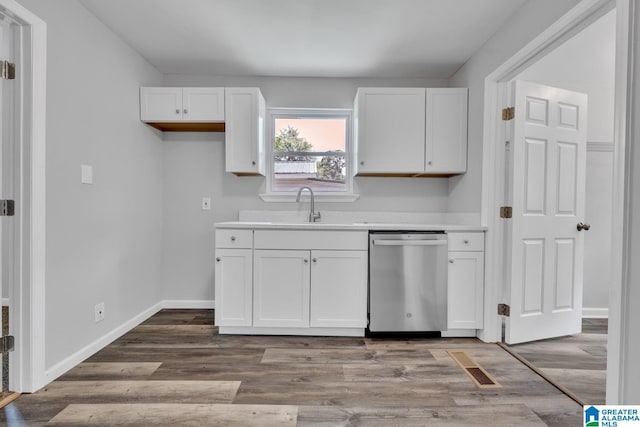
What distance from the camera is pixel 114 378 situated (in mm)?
2010

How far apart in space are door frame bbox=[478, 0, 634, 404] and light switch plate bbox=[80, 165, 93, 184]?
2.92m

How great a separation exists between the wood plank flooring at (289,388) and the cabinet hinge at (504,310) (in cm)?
26

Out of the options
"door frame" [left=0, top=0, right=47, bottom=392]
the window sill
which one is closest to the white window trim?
the window sill

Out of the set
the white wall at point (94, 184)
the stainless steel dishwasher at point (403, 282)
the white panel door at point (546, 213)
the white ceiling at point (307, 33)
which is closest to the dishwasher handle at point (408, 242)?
the stainless steel dishwasher at point (403, 282)

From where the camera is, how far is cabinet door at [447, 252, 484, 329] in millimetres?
2678

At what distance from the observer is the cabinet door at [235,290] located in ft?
8.76

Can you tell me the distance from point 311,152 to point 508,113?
1.78 metres

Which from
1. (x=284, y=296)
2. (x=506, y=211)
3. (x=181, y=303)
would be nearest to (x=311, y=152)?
Result: (x=284, y=296)

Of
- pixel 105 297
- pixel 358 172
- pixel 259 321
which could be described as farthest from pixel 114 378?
pixel 358 172

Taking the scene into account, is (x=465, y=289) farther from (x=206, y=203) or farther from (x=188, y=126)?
(x=188, y=126)

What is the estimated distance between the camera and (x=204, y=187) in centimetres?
338

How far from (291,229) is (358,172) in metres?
0.88

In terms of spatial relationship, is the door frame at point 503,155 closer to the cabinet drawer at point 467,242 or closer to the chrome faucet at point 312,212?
the cabinet drawer at point 467,242

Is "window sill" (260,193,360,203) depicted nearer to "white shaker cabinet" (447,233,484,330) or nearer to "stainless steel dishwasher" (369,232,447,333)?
"stainless steel dishwasher" (369,232,447,333)
